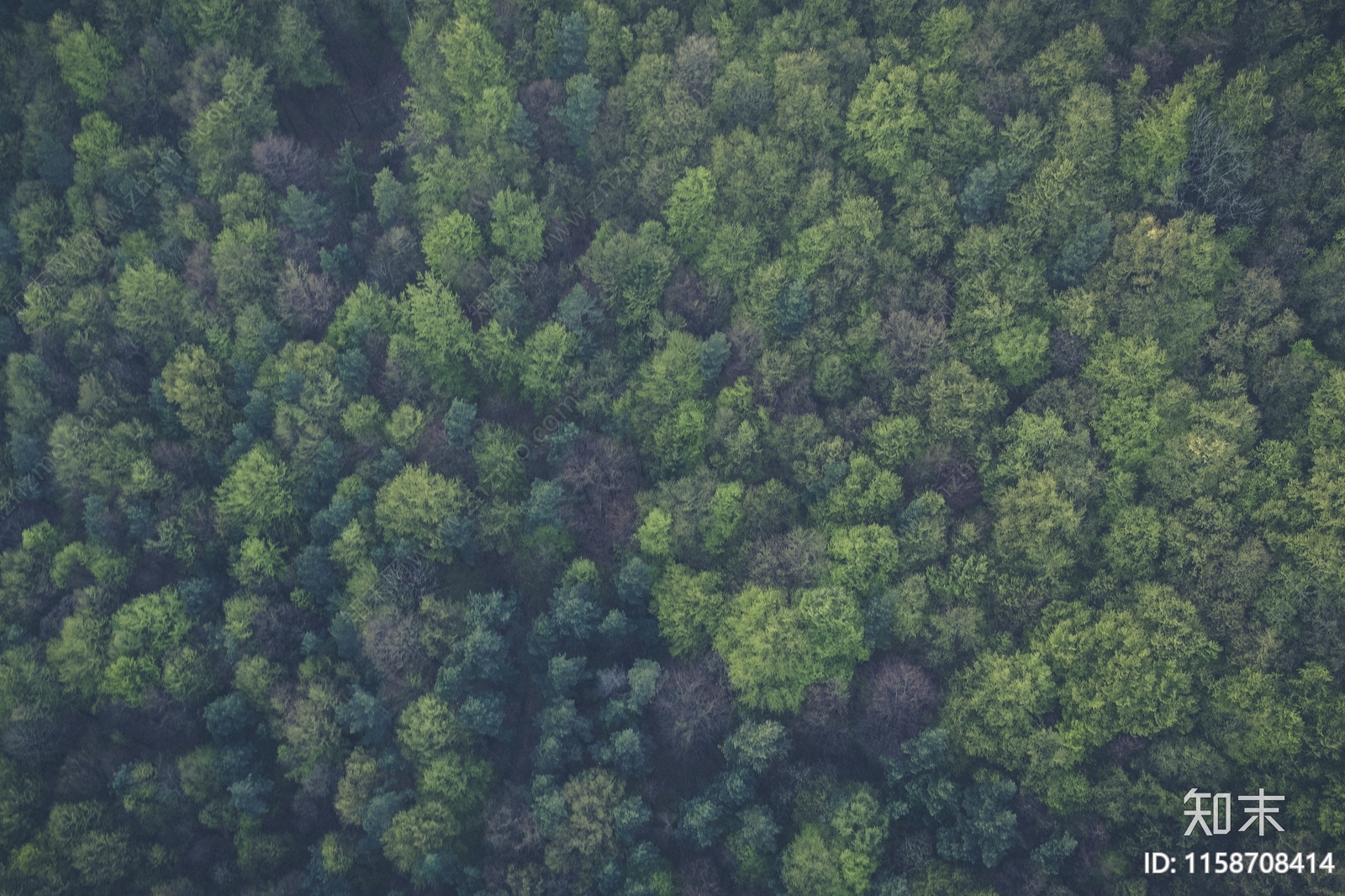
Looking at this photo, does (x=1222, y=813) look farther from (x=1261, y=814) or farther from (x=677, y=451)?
(x=677, y=451)

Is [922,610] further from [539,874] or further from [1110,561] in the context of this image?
[539,874]

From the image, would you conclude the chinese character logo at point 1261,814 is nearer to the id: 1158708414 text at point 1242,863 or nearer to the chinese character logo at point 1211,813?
the chinese character logo at point 1211,813

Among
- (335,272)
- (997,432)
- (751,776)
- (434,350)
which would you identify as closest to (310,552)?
(434,350)

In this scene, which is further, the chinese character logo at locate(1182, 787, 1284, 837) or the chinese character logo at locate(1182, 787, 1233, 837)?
the chinese character logo at locate(1182, 787, 1233, 837)

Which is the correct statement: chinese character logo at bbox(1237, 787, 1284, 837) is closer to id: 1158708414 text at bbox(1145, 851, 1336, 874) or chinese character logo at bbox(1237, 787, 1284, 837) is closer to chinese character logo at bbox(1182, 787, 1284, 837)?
chinese character logo at bbox(1182, 787, 1284, 837)

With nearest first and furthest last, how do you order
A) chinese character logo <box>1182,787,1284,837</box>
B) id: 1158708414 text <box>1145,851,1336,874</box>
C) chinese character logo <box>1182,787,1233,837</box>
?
id: 1158708414 text <box>1145,851,1336,874</box>
chinese character logo <box>1182,787,1284,837</box>
chinese character logo <box>1182,787,1233,837</box>

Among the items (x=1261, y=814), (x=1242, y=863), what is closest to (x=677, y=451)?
(x=1261, y=814)

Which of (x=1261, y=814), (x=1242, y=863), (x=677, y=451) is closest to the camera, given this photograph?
(x=1242, y=863)

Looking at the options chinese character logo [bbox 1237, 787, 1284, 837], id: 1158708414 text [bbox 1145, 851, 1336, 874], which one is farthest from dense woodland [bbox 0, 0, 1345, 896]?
chinese character logo [bbox 1237, 787, 1284, 837]

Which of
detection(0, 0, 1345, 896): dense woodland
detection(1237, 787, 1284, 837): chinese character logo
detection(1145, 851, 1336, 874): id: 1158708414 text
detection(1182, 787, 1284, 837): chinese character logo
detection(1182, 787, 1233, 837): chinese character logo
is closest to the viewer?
detection(1145, 851, 1336, 874): id: 1158708414 text
